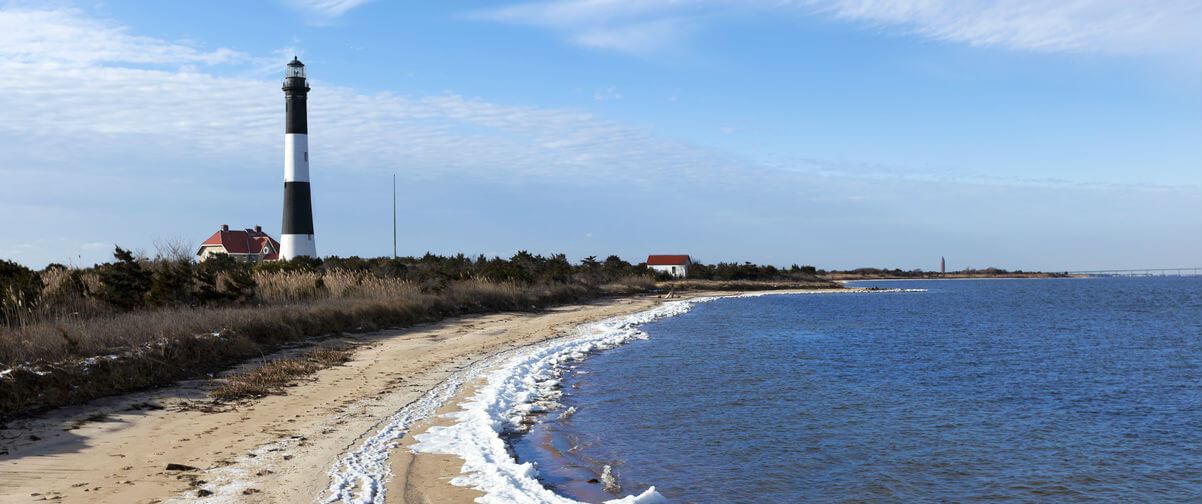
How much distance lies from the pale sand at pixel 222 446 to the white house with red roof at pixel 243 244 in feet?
181

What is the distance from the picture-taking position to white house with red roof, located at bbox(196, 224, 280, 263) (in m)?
63.6

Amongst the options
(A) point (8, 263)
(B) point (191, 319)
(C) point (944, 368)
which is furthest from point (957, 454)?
(A) point (8, 263)

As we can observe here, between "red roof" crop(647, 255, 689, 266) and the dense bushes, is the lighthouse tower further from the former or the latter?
"red roof" crop(647, 255, 689, 266)

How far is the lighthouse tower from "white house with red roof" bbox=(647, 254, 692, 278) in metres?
51.7

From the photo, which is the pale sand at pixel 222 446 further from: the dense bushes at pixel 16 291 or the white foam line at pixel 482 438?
the dense bushes at pixel 16 291

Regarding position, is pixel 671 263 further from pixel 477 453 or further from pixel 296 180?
pixel 477 453

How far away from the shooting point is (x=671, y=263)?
9350cm

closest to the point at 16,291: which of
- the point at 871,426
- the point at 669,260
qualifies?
the point at 871,426

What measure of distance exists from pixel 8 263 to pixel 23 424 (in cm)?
1070

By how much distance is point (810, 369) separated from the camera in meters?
18.0

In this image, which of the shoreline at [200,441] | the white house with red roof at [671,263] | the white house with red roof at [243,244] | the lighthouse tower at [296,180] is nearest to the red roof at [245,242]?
the white house with red roof at [243,244]

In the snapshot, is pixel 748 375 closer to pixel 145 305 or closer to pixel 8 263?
pixel 145 305

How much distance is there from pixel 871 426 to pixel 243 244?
65.2m

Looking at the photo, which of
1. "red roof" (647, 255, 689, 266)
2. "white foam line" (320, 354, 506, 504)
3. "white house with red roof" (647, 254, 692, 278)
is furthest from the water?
"red roof" (647, 255, 689, 266)
